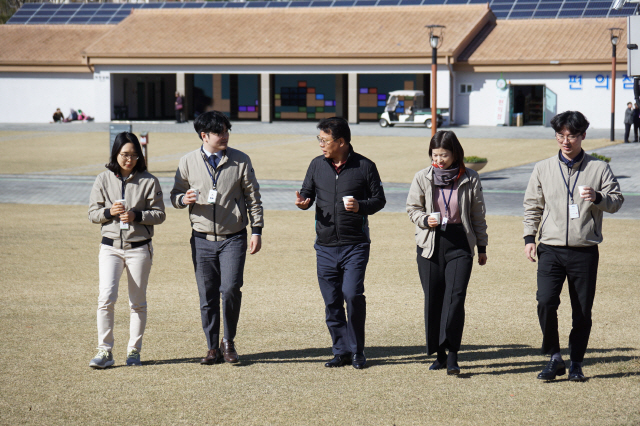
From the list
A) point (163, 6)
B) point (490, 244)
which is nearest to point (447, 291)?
point (490, 244)

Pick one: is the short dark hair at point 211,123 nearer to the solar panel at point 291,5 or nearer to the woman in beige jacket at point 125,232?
the woman in beige jacket at point 125,232

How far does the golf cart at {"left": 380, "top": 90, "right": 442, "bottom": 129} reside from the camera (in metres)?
39.3

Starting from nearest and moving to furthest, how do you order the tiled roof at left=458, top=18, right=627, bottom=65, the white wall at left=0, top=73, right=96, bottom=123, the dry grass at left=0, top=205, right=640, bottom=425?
the dry grass at left=0, top=205, right=640, bottom=425 < the tiled roof at left=458, top=18, right=627, bottom=65 < the white wall at left=0, top=73, right=96, bottom=123

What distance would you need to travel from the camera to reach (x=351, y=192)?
6.10 m

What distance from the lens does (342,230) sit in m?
6.12

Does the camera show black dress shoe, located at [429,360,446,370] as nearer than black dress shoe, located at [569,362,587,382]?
No

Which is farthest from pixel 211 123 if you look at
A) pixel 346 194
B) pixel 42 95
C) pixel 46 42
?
pixel 46 42

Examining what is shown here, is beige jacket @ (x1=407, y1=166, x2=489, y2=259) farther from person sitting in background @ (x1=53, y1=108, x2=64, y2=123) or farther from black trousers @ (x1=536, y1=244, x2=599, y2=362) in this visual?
person sitting in background @ (x1=53, y1=108, x2=64, y2=123)

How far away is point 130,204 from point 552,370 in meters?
3.24

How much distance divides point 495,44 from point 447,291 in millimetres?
37152

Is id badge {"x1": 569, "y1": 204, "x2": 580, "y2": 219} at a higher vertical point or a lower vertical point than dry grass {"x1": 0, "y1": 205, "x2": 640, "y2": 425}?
higher

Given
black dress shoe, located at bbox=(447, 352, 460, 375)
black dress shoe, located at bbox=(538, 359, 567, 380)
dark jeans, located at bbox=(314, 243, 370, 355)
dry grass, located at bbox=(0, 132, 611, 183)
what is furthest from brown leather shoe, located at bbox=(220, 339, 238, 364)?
dry grass, located at bbox=(0, 132, 611, 183)

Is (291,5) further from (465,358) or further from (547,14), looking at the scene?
(465,358)

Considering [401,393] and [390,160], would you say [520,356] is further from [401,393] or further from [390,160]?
[390,160]
